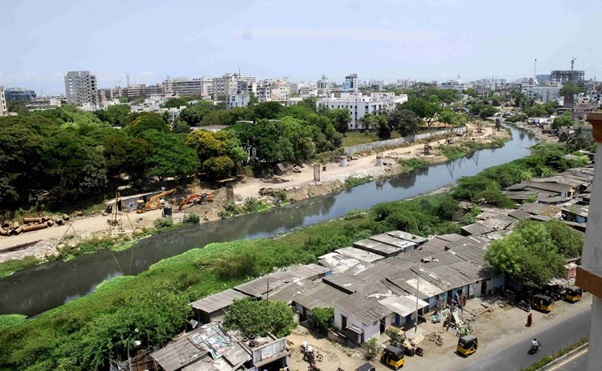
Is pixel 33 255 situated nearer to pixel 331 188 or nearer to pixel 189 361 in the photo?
pixel 189 361

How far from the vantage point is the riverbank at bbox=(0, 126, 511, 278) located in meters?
27.4

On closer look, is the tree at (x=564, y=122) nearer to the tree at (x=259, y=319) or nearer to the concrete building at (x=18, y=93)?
the tree at (x=259, y=319)

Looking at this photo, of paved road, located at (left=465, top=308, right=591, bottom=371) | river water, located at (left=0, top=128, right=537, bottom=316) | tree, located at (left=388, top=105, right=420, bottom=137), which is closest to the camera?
paved road, located at (left=465, top=308, right=591, bottom=371)

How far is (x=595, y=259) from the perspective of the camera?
354 centimetres

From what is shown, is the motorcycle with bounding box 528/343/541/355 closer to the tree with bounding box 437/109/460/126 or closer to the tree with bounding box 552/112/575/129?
the tree with bounding box 437/109/460/126

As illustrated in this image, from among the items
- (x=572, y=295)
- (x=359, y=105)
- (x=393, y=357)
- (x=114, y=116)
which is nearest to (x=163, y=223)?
(x=393, y=357)

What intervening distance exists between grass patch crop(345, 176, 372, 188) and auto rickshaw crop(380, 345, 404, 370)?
97.6 feet

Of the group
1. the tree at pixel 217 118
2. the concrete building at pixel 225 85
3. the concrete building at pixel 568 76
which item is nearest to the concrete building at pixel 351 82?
the concrete building at pixel 225 85

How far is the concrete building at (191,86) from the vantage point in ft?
451

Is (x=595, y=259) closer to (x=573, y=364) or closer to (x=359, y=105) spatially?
(x=573, y=364)

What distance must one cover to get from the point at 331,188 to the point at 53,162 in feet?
72.4

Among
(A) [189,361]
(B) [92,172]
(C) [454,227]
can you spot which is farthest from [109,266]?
(C) [454,227]

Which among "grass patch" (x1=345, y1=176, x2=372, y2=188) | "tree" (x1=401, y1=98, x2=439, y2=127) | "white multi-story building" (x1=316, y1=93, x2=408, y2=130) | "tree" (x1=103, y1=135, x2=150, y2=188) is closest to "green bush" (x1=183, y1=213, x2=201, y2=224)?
"tree" (x1=103, y1=135, x2=150, y2=188)

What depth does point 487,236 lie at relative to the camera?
2306 centimetres
